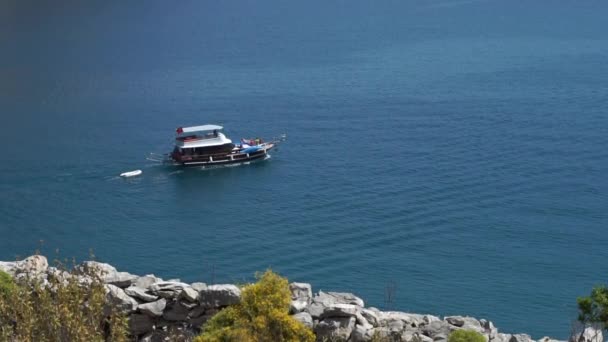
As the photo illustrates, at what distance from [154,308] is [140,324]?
0.54 metres

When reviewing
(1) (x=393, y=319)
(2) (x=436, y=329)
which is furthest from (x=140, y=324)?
(2) (x=436, y=329)

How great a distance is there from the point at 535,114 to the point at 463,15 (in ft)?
162

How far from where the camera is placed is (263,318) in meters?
18.6

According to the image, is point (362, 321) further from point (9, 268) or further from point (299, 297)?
point (9, 268)

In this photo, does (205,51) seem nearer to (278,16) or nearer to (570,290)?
(278,16)

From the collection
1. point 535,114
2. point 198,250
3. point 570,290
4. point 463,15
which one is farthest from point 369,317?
point 463,15

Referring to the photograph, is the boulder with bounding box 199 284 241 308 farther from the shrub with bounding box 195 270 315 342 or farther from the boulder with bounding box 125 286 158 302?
the boulder with bounding box 125 286 158 302

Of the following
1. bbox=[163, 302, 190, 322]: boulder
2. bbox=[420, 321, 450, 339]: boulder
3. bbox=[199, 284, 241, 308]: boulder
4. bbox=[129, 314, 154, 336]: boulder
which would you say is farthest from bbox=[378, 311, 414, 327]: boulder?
bbox=[129, 314, 154, 336]: boulder

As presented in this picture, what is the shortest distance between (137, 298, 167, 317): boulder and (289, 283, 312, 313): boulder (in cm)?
285

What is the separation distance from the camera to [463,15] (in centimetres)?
12162

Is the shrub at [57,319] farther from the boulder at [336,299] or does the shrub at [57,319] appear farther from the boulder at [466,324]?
the boulder at [466,324]

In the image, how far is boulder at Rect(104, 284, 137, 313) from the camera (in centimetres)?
2017

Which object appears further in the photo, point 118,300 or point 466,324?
point 466,324

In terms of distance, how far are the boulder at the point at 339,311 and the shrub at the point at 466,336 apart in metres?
2.10
